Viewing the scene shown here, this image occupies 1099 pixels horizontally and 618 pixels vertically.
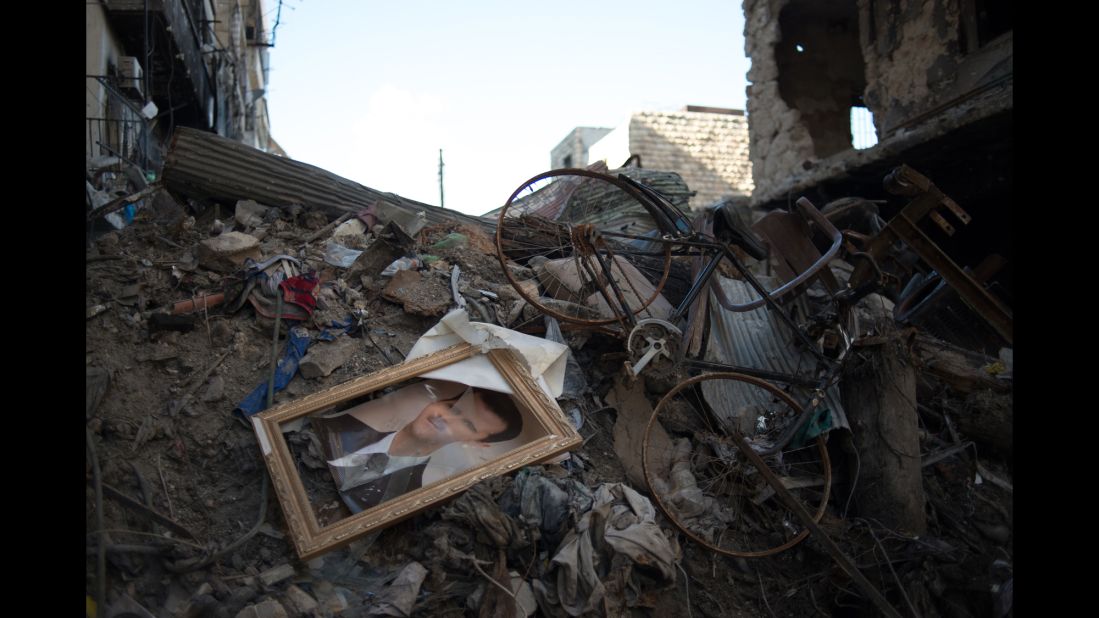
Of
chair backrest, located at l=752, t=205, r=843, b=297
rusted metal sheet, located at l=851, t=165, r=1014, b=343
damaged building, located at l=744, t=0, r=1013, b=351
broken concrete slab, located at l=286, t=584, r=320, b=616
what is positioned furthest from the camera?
damaged building, located at l=744, t=0, r=1013, b=351

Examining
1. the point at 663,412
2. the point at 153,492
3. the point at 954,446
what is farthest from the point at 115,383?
the point at 954,446

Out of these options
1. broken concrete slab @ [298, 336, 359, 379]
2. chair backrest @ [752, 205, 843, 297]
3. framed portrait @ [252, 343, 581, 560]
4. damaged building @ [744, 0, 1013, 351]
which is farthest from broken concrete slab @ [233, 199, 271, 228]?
damaged building @ [744, 0, 1013, 351]

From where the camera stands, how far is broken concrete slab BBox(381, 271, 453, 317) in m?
4.07

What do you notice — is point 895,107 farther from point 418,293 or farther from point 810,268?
point 418,293

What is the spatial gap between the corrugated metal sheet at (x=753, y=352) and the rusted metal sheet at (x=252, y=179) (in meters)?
2.45

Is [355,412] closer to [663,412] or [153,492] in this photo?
[153,492]

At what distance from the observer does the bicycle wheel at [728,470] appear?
11.5 ft

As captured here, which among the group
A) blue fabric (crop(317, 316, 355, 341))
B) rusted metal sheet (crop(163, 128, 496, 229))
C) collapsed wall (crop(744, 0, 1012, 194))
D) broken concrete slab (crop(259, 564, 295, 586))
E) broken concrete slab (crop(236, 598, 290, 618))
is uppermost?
collapsed wall (crop(744, 0, 1012, 194))

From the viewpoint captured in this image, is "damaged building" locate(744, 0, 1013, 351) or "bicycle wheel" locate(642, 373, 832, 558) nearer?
"bicycle wheel" locate(642, 373, 832, 558)

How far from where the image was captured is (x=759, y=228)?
475 cm

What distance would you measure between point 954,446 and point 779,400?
1240 millimetres

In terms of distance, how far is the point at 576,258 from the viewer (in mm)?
4047

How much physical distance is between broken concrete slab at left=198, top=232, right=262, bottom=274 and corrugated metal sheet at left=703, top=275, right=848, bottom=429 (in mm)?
3003

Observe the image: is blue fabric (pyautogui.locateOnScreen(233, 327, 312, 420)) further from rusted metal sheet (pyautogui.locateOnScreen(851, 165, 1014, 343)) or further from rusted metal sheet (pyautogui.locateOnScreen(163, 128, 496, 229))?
rusted metal sheet (pyautogui.locateOnScreen(851, 165, 1014, 343))
